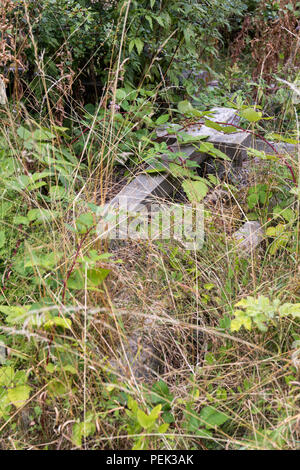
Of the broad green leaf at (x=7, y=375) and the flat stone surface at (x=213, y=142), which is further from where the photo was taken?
the flat stone surface at (x=213, y=142)

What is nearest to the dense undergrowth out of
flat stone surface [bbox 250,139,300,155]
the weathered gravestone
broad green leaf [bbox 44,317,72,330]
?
broad green leaf [bbox 44,317,72,330]

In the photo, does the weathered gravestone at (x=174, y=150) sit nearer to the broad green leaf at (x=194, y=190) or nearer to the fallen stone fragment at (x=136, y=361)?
the broad green leaf at (x=194, y=190)

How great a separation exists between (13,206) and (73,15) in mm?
1284

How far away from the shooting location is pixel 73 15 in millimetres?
2830

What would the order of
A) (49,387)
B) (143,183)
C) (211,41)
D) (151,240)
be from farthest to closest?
(211,41) → (143,183) → (151,240) → (49,387)

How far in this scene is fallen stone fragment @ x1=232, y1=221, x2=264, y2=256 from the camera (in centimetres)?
222

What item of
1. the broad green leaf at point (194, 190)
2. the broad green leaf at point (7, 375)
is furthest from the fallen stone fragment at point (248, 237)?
the broad green leaf at point (7, 375)

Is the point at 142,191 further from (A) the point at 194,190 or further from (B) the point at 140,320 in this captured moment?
(B) the point at 140,320

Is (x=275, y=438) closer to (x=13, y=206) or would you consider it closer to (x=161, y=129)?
(x=13, y=206)

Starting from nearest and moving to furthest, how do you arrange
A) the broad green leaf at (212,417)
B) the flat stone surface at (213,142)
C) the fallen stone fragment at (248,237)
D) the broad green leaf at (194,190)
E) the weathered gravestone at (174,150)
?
the broad green leaf at (212,417) < the fallen stone fragment at (248,237) < the broad green leaf at (194,190) < the weathered gravestone at (174,150) < the flat stone surface at (213,142)

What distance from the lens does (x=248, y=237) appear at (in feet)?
7.52

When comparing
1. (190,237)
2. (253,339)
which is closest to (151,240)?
(190,237)

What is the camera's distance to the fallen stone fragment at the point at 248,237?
2.22 m

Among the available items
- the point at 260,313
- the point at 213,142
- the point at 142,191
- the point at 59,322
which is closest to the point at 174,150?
the point at 213,142
